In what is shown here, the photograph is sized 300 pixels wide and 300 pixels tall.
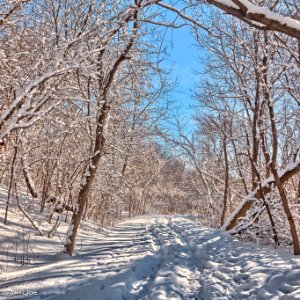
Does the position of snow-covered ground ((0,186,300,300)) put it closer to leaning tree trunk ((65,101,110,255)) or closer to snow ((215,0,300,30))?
leaning tree trunk ((65,101,110,255))

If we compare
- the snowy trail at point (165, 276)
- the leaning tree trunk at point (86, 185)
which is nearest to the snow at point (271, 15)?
the snowy trail at point (165, 276)

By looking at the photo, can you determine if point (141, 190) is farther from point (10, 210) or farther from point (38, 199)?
point (10, 210)

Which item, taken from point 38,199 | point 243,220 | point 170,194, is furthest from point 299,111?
point 170,194

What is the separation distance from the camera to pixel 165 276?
453 cm

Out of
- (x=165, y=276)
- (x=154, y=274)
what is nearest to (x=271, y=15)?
(x=165, y=276)

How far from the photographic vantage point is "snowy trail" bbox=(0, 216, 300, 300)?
146 inches

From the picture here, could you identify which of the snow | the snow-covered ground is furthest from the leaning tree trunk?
the snow

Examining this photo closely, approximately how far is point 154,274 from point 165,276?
204 millimetres

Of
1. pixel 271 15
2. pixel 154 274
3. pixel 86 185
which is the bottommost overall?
pixel 154 274

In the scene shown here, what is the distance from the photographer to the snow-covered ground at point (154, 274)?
370cm

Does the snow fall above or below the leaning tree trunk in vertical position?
above

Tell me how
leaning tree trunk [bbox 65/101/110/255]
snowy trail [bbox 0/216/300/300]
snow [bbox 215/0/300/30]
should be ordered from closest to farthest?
snow [bbox 215/0/300/30] < snowy trail [bbox 0/216/300/300] < leaning tree trunk [bbox 65/101/110/255]

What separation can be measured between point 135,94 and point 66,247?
683cm

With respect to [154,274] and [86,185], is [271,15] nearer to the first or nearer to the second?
[154,274]
